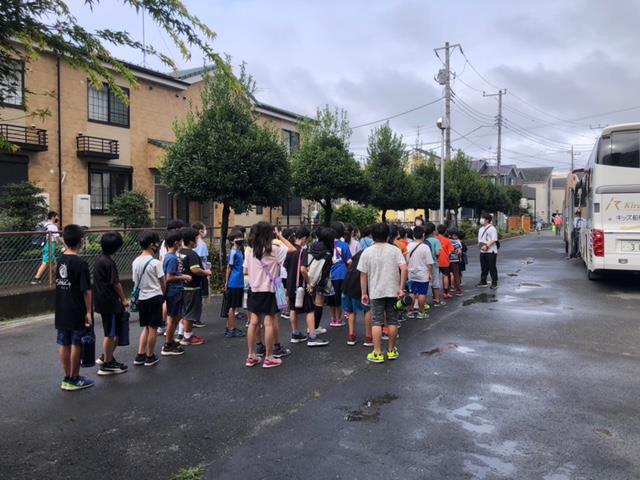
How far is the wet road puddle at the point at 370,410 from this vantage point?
4539 millimetres

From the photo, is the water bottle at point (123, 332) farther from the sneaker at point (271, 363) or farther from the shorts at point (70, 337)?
the sneaker at point (271, 363)

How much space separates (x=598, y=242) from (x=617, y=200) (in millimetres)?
970

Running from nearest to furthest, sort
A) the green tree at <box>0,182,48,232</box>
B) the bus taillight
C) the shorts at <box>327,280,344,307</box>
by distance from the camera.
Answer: the shorts at <box>327,280,344,307</box>
the bus taillight
the green tree at <box>0,182,48,232</box>

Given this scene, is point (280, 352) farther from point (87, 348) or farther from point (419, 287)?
point (419, 287)

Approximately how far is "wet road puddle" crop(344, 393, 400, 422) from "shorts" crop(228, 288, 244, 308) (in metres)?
3.15

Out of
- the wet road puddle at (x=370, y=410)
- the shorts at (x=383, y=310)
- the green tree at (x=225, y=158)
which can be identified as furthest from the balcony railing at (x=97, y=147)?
the wet road puddle at (x=370, y=410)

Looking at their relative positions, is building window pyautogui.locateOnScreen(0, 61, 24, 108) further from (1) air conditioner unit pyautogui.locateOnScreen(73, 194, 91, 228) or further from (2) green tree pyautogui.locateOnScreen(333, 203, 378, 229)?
(2) green tree pyautogui.locateOnScreen(333, 203, 378, 229)

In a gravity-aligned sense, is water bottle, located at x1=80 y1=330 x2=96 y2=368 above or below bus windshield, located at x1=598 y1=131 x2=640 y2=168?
below

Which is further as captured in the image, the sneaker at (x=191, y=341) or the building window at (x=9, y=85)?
the sneaker at (x=191, y=341)

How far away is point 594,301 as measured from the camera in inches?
419

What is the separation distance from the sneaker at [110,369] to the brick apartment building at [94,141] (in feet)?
34.4

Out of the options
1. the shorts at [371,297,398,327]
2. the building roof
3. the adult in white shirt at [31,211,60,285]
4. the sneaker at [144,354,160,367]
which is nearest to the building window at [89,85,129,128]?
the adult in white shirt at [31,211,60,285]

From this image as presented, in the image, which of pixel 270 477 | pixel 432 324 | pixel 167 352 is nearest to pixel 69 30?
pixel 270 477

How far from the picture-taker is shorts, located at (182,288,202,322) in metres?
7.14
